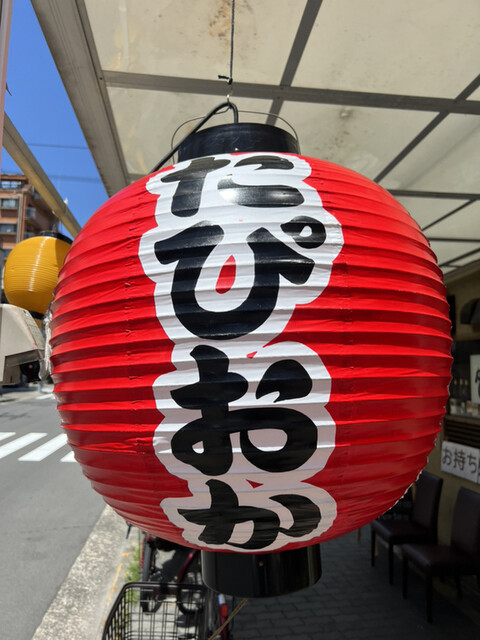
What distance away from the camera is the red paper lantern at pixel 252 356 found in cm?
85

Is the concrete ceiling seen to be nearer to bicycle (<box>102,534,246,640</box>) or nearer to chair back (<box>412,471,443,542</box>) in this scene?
bicycle (<box>102,534,246,640</box>)

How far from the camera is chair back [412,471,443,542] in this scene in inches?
211

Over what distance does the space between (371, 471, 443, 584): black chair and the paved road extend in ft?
12.5

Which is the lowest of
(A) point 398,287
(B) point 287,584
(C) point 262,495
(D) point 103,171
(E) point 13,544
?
(E) point 13,544

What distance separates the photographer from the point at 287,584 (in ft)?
3.70

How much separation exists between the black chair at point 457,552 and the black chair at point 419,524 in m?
0.24

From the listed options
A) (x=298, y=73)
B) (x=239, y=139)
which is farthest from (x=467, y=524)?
(x=239, y=139)

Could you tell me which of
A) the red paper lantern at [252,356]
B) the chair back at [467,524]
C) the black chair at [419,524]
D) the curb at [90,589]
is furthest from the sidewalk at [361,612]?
the red paper lantern at [252,356]

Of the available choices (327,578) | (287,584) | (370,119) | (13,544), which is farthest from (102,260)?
(13,544)

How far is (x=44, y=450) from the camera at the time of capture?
495 inches

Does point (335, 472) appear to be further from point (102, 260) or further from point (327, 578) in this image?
point (327, 578)

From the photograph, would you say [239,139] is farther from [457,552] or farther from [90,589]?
[90,589]

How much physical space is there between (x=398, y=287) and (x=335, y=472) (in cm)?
40

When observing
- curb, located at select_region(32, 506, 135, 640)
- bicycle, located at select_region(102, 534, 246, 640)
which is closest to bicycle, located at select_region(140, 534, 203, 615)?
bicycle, located at select_region(102, 534, 246, 640)
